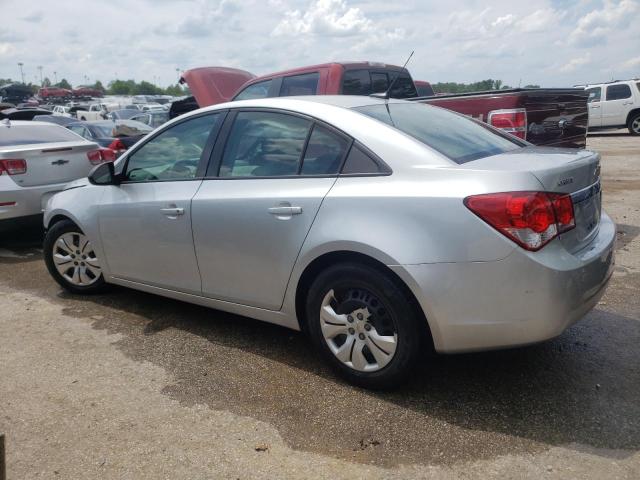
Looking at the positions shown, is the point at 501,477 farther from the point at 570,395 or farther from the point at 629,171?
the point at 629,171

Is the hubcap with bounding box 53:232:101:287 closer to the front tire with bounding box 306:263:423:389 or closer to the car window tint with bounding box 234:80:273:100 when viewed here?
the front tire with bounding box 306:263:423:389

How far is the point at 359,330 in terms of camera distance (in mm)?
3268

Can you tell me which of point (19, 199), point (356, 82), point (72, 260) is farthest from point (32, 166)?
point (356, 82)

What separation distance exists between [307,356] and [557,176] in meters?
1.87

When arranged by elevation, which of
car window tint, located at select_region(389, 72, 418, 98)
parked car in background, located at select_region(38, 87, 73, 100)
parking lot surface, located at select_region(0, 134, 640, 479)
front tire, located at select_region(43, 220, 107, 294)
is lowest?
parking lot surface, located at select_region(0, 134, 640, 479)

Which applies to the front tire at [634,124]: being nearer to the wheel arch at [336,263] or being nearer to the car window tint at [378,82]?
the car window tint at [378,82]

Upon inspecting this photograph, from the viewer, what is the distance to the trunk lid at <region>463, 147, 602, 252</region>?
117 inches

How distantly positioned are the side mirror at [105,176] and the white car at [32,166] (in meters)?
2.43

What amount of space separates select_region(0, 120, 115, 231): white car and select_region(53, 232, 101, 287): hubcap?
1.74 meters

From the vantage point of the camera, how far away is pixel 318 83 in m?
7.37

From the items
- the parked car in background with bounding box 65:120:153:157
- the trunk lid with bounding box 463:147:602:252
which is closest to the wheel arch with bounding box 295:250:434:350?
the trunk lid with bounding box 463:147:602:252

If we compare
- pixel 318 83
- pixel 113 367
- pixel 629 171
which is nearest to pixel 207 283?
pixel 113 367

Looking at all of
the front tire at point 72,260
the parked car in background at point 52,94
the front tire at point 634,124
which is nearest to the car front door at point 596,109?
the front tire at point 634,124

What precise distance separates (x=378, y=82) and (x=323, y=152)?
15.7ft
